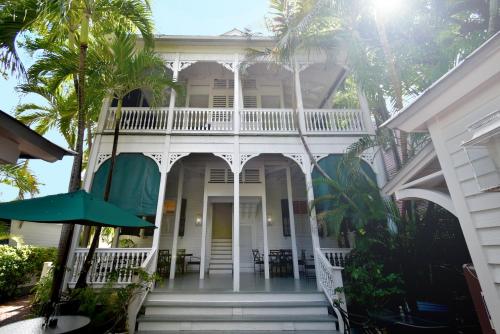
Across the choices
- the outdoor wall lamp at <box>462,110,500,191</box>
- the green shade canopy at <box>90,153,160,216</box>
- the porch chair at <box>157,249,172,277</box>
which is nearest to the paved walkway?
the green shade canopy at <box>90,153,160,216</box>

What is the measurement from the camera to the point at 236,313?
16.7 feet

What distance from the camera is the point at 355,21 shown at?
639cm

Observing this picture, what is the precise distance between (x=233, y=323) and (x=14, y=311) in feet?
18.9

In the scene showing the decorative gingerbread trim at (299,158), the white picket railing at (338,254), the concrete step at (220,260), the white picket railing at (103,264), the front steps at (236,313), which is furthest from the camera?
the concrete step at (220,260)

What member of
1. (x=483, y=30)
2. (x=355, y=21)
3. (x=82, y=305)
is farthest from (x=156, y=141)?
(x=483, y=30)

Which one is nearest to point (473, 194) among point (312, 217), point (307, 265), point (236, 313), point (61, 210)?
point (312, 217)

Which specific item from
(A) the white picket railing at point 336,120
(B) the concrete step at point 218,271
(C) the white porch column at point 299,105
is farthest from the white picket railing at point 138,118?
(B) the concrete step at point 218,271

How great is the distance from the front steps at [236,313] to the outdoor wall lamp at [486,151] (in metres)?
4.08

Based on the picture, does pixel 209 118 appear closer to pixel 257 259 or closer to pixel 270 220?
pixel 270 220

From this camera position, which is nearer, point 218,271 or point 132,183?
point 132,183

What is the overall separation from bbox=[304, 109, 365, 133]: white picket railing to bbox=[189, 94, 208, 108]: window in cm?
443

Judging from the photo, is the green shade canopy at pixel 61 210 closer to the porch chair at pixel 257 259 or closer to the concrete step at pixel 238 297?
the concrete step at pixel 238 297

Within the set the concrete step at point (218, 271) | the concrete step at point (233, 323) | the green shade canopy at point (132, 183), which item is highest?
the green shade canopy at point (132, 183)

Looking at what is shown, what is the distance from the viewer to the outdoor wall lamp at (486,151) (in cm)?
184
